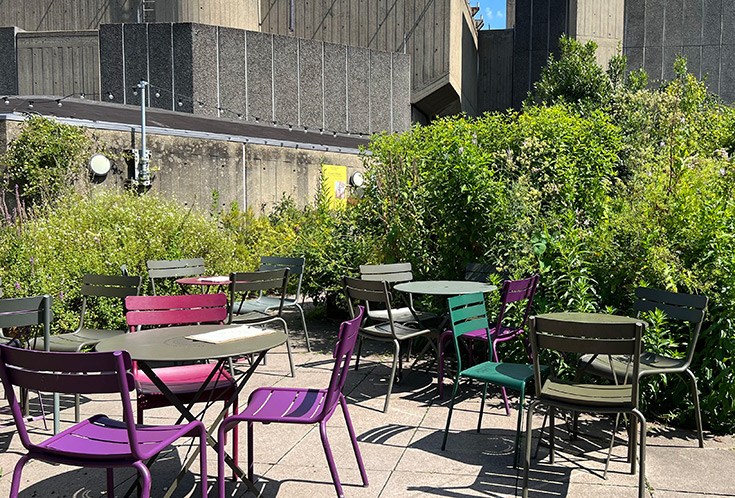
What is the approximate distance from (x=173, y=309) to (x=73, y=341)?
1212 mm

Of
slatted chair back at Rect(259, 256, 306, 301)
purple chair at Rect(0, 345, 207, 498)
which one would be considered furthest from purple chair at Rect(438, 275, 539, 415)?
purple chair at Rect(0, 345, 207, 498)

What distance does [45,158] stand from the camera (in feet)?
36.5

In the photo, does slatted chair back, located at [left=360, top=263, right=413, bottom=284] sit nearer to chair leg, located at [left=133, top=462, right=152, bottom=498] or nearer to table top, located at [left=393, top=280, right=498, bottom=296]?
table top, located at [left=393, top=280, right=498, bottom=296]

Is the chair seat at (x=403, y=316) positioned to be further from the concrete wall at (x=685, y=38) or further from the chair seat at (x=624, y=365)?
the concrete wall at (x=685, y=38)

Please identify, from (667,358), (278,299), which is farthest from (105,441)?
(278,299)

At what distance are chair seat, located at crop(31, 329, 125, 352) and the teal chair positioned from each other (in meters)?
2.36

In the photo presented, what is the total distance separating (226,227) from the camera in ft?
36.9

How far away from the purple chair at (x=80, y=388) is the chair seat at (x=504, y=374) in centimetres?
183

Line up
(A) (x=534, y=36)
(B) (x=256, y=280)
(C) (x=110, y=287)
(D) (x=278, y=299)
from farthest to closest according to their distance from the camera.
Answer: (A) (x=534, y=36), (D) (x=278, y=299), (B) (x=256, y=280), (C) (x=110, y=287)

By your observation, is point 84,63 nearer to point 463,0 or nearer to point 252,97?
point 252,97

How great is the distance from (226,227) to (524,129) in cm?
615

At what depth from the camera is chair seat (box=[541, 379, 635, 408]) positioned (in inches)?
127

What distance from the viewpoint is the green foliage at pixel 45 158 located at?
10930mm

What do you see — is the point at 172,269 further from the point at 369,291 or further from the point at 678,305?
the point at 678,305
